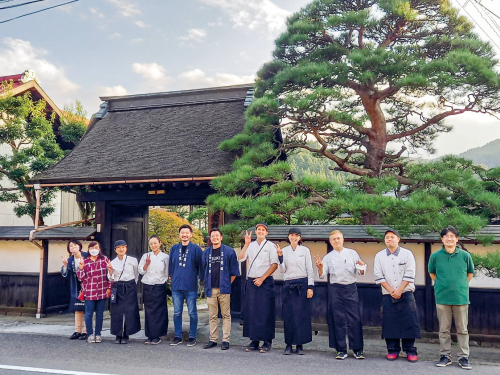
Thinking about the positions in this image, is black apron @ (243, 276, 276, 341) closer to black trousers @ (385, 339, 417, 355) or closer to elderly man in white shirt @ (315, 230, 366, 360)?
elderly man in white shirt @ (315, 230, 366, 360)

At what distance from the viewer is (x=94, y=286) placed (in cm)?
746

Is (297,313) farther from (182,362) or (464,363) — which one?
(464,363)

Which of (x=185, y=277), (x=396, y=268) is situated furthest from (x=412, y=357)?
(x=185, y=277)

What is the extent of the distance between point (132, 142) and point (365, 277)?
284 inches

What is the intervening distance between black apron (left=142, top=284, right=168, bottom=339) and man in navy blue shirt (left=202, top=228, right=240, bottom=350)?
2.90 ft

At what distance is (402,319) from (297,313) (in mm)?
1493

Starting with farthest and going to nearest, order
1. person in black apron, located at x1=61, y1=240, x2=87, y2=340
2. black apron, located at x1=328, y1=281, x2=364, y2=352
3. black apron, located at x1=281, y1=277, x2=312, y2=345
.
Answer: person in black apron, located at x1=61, y1=240, x2=87, y2=340 < black apron, located at x1=281, y1=277, x2=312, y2=345 < black apron, located at x1=328, y1=281, x2=364, y2=352

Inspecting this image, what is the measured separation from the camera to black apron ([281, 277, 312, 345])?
6574mm

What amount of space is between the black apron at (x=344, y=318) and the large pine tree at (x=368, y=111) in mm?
1254

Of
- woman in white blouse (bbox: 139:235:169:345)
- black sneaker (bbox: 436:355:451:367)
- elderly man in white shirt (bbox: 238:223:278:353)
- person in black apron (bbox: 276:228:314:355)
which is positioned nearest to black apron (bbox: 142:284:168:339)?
woman in white blouse (bbox: 139:235:169:345)

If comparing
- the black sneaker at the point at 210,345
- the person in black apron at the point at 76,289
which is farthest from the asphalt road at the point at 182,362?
the person in black apron at the point at 76,289

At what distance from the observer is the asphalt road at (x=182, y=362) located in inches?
222

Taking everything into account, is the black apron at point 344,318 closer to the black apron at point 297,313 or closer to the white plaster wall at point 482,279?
the black apron at point 297,313

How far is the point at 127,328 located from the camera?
24.3ft
